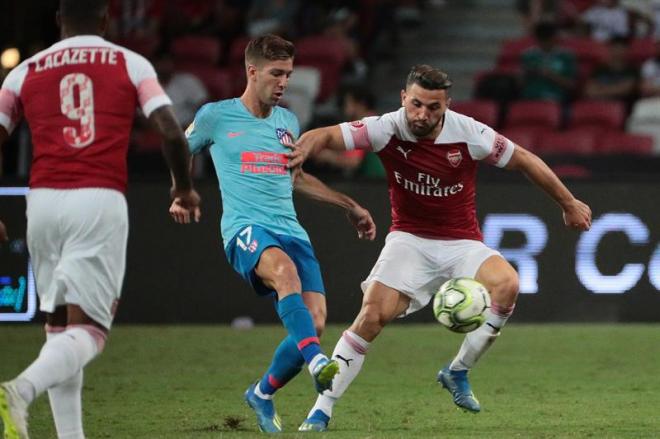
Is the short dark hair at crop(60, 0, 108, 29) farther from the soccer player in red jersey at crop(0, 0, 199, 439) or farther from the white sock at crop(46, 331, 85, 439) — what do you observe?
the white sock at crop(46, 331, 85, 439)

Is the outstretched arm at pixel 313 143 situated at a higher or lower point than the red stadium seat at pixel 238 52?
higher

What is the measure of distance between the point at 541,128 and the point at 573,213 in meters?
8.92

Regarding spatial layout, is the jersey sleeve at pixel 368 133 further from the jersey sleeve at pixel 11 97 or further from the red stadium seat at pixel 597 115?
the red stadium seat at pixel 597 115

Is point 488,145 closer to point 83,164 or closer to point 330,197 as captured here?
point 330,197

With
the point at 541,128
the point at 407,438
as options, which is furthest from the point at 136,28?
the point at 407,438

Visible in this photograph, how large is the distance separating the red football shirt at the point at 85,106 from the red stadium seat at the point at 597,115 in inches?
459

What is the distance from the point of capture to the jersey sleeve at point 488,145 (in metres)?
8.34

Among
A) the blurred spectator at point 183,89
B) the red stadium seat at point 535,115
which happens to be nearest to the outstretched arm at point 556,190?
the red stadium seat at point 535,115

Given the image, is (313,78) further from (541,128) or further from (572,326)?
(572,326)

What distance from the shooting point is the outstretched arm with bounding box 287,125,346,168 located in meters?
7.81

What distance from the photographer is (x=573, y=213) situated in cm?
829

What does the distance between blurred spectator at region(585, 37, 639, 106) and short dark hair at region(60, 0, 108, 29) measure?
1230cm

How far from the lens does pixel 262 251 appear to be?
7820 mm

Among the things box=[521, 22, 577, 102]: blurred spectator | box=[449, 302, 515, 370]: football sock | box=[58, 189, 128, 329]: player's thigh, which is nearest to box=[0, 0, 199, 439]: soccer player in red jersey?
box=[58, 189, 128, 329]: player's thigh
